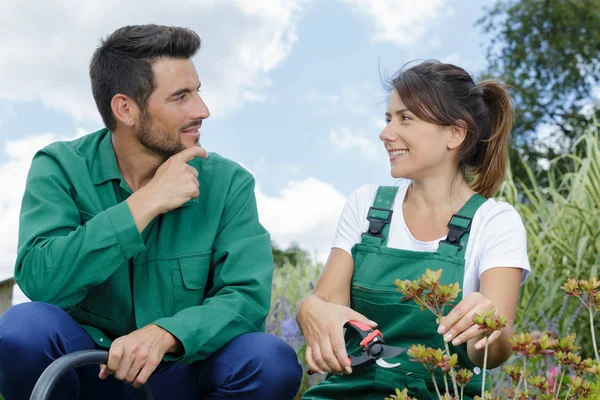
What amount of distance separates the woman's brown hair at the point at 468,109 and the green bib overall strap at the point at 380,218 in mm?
260

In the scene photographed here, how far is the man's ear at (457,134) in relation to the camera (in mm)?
2385

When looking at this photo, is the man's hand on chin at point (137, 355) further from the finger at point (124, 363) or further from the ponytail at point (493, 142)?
the ponytail at point (493, 142)

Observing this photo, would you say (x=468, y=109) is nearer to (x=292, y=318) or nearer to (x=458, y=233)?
(x=458, y=233)

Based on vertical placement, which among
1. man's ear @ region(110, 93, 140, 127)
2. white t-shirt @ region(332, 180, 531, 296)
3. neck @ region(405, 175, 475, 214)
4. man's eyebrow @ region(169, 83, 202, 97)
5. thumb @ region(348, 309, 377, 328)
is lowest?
thumb @ region(348, 309, 377, 328)

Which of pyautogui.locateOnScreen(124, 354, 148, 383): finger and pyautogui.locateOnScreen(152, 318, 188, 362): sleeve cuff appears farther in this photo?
pyautogui.locateOnScreen(152, 318, 188, 362): sleeve cuff

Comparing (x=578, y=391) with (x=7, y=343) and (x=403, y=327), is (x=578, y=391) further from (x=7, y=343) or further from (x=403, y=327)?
(x=7, y=343)

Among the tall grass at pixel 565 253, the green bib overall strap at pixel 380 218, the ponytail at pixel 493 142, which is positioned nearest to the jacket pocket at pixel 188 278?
the green bib overall strap at pixel 380 218

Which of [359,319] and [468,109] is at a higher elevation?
[468,109]

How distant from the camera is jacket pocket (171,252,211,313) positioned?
2428 mm

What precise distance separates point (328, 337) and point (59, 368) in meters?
0.67

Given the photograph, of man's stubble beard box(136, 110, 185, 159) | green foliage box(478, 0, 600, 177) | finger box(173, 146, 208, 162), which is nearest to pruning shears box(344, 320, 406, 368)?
finger box(173, 146, 208, 162)

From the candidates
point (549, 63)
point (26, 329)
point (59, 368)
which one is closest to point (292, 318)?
point (26, 329)

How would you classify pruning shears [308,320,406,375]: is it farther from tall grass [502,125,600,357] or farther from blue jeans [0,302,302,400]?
tall grass [502,125,600,357]

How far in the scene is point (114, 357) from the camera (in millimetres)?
1996
